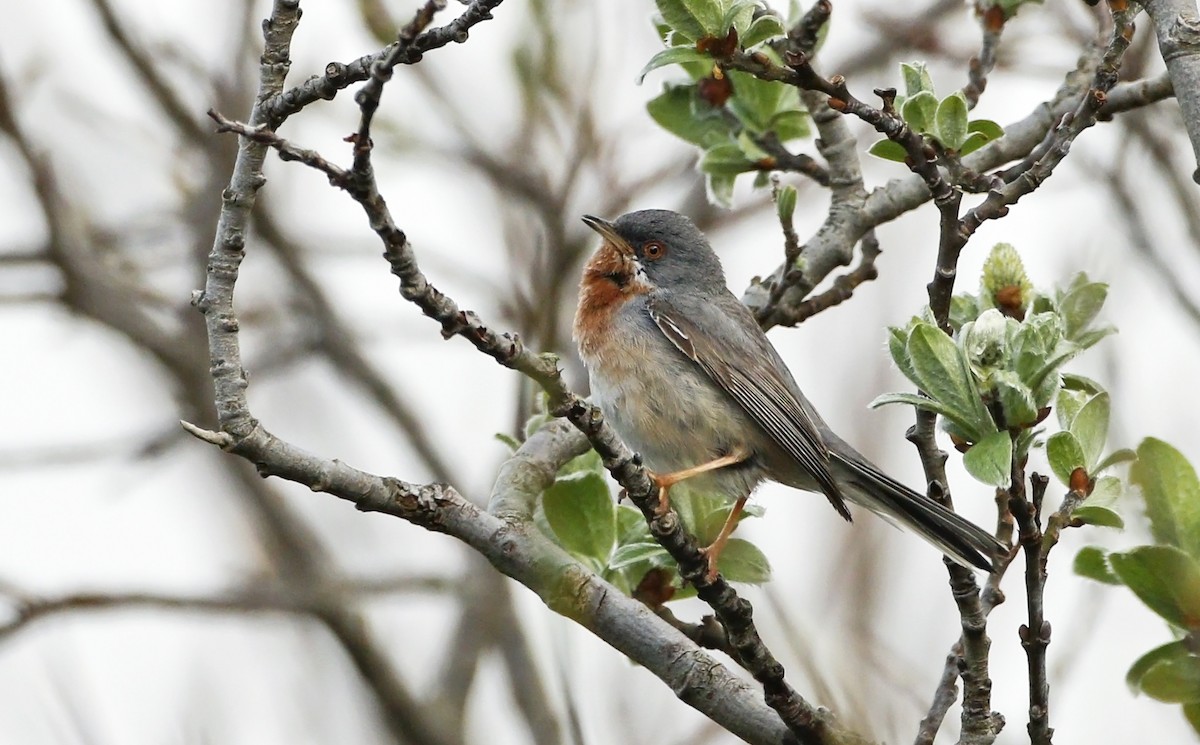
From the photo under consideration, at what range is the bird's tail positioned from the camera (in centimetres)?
421

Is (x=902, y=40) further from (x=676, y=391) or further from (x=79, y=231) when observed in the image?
(x=79, y=231)

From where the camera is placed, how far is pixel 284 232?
8.77 meters

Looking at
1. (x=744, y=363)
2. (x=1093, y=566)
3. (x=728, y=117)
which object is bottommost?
(x=1093, y=566)

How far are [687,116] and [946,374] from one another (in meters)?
2.50

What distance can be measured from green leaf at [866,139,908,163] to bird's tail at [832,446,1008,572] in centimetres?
108

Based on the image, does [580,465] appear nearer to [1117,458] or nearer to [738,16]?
[738,16]

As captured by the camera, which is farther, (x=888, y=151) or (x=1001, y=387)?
(x=888, y=151)

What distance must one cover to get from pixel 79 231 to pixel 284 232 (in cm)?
133

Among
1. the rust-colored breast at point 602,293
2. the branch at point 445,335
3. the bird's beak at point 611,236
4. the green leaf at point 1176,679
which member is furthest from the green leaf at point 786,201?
the green leaf at point 1176,679

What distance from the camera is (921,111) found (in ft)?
12.6

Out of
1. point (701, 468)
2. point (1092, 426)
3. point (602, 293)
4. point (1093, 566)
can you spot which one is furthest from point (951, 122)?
point (602, 293)

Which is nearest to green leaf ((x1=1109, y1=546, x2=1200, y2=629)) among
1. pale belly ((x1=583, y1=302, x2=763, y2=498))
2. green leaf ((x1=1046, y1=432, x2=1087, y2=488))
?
green leaf ((x1=1046, y1=432, x2=1087, y2=488))

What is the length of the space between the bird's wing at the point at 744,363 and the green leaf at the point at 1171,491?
6.64ft

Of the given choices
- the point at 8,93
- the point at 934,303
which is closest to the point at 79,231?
the point at 8,93
